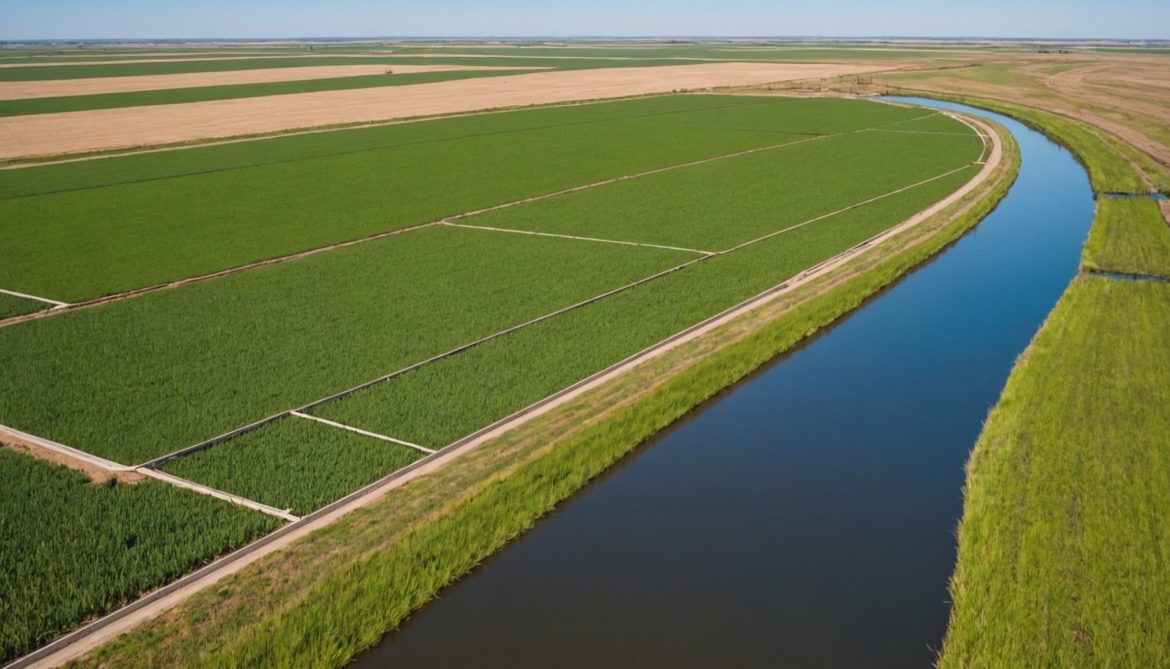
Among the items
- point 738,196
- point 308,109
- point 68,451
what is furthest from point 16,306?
point 308,109

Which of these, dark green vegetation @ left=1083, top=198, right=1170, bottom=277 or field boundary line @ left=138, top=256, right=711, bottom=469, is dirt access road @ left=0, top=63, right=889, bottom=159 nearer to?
field boundary line @ left=138, top=256, right=711, bottom=469

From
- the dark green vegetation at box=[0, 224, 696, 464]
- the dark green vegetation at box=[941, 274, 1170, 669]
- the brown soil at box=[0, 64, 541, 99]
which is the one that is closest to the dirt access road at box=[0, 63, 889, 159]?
the brown soil at box=[0, 64, 541, 99]

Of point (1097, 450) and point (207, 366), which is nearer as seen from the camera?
point (1097, 450)

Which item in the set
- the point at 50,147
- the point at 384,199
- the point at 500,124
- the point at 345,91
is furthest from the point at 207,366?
the point at 345,91

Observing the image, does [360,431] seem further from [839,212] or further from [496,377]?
[839,212]

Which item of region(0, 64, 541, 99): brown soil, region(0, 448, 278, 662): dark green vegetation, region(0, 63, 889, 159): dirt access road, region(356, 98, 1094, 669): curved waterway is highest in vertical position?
region(0, 64, 541, 99): brown soil

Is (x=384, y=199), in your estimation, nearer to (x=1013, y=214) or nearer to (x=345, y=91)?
(x=1013, y=214)

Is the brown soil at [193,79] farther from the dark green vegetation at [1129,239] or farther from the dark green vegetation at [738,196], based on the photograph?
the dark green vegetation at [1129,239]

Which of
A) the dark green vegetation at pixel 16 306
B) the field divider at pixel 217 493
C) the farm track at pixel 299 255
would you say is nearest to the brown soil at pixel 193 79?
the farm track at pixel 299 255
